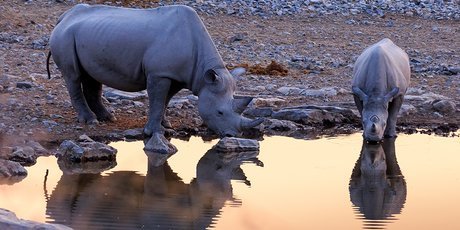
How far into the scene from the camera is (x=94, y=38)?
41.5ft

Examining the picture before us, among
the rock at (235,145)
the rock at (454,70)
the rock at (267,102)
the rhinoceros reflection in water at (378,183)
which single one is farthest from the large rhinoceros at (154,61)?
the rock at (454,70)

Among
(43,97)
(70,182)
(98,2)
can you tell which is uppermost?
(70,182)

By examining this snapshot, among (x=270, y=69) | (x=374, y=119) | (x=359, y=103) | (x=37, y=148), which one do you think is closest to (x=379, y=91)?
(x=359, y=103)

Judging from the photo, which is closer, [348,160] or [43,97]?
[348,160]

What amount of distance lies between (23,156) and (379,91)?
4466mm

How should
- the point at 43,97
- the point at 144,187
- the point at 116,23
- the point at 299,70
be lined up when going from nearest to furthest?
1. the point at 144,187
2. the point at 116,23
3. the point at 43,97
4. the point at 299,70

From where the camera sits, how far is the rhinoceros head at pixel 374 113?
12.7 meters

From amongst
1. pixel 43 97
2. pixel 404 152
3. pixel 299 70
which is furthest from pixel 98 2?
pixel 404 152

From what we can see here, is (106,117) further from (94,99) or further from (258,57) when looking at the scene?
(258,57)

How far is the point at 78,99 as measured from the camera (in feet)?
42.7

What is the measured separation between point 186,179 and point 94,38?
2.89 meters

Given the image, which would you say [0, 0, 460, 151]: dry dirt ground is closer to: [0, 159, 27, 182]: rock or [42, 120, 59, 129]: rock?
[42, 120, 59, 129]: rock

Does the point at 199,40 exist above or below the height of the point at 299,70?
above

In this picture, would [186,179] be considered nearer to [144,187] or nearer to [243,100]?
[144,187]
